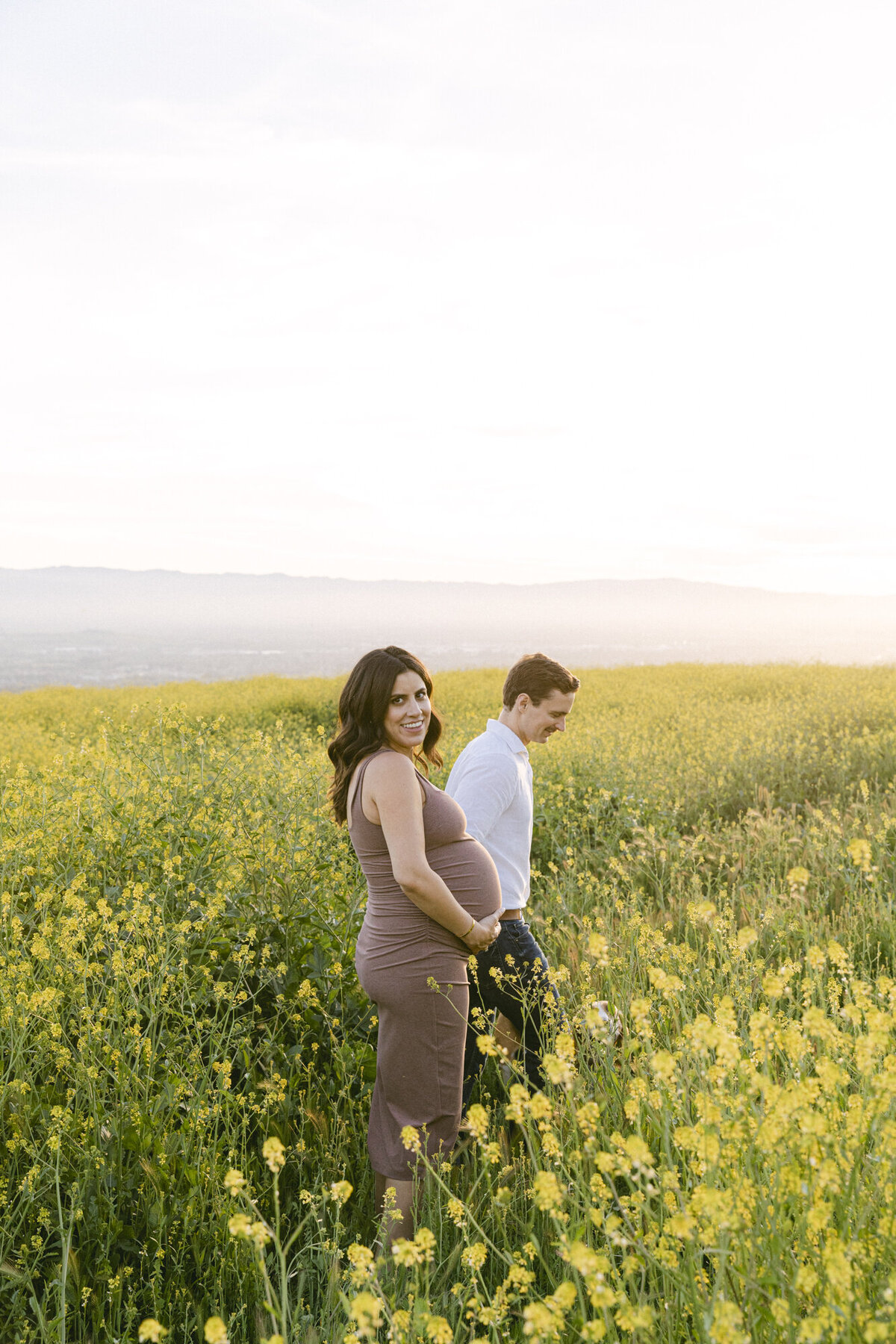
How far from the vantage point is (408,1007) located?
9.29 ft

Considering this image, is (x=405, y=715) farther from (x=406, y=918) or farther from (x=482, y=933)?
(x=482, y=933)

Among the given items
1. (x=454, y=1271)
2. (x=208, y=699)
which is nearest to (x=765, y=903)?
(x=454, y=1271)

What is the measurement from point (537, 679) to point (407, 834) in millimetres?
1174

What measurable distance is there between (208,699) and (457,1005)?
49.7 ft

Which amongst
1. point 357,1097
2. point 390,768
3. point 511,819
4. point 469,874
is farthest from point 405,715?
point 357,1097

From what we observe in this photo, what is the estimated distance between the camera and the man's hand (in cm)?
290

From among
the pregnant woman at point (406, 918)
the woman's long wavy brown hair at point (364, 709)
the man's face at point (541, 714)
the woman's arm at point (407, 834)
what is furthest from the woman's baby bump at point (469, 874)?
the man's face at point (541, 714)

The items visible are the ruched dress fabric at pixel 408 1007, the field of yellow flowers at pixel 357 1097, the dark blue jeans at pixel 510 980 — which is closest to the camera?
Result: the field of yellow flowers at pixel 357 1097

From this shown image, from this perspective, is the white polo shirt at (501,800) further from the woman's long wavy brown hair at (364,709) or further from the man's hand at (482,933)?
the woman's long wavy brown hair at (364,709)

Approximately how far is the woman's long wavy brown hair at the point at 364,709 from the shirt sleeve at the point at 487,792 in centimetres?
53

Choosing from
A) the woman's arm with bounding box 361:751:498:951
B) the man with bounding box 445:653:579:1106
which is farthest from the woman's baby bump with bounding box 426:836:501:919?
the man with bounding box 445:653:579:1106

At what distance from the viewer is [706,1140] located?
143 cm

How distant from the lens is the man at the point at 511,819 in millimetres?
3391

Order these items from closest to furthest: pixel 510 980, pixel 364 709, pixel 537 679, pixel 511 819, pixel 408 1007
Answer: pixel 408 1007, pixel 364 709, pixel 510 980, pixel 511 819, pixel 537 679
